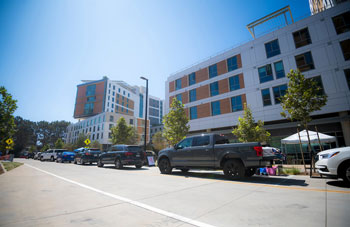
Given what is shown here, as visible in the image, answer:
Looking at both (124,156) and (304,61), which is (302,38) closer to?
(304,61)

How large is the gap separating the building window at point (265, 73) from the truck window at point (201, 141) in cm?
1786

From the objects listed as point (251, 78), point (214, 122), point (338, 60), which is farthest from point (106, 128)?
point (338, 60)

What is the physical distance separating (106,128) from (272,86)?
5099cm

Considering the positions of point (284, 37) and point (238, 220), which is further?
point (284, 37)

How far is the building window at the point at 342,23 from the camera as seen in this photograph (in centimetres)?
1753

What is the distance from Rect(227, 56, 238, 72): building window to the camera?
2508cm

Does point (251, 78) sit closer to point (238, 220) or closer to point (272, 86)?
point (272, 86)

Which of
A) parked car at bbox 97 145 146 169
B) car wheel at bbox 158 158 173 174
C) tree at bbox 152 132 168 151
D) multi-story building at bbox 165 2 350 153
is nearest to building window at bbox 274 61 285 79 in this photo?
multi-story building at bbox 165 2 350 153

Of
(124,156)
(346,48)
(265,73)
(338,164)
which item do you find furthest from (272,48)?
(124,156)

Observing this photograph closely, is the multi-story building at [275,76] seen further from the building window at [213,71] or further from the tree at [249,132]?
the tree at [249,132]

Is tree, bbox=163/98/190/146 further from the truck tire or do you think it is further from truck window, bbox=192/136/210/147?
the truck tire

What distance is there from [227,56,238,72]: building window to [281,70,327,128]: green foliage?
49.3 feet

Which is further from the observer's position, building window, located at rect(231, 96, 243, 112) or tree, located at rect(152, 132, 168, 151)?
tree, located at rect(152, 132, 168, 151)

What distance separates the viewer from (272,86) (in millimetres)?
20844
